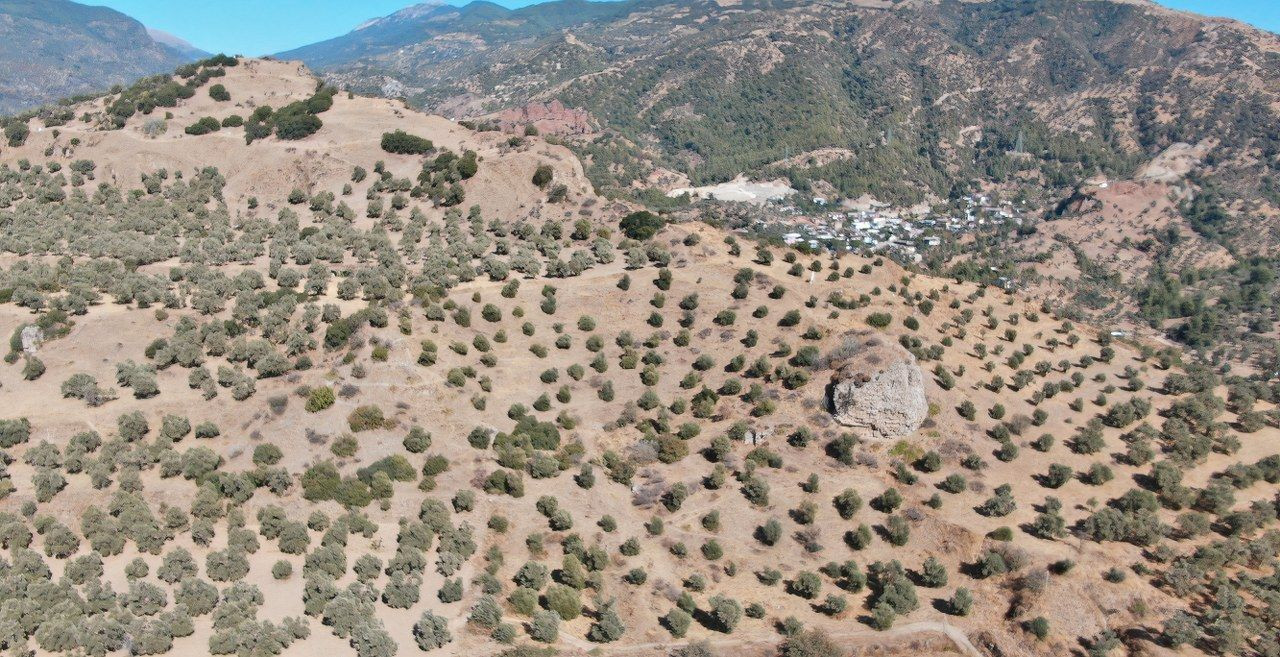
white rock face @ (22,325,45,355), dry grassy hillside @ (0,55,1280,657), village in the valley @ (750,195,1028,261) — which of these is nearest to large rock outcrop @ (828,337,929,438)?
dry grassy hillside @ (0,55,1280,657)

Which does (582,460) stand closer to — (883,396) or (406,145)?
(883,396)

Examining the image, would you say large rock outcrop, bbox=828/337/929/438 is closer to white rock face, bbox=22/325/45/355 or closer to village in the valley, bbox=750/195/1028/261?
white rock face, bbox=22/325/45/355

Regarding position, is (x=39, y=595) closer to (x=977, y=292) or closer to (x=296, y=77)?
(x=977, y=292)

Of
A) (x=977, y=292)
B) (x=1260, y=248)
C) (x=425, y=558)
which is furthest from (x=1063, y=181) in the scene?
(x=425, y=558)

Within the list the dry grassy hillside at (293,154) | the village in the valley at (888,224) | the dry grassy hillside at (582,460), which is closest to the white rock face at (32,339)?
the dry grassy hillside at (582,460)

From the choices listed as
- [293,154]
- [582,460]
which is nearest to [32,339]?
[582,460]

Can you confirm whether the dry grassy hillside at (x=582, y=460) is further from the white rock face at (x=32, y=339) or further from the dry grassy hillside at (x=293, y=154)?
the dry grassy hillside at (x=293, y=154)
